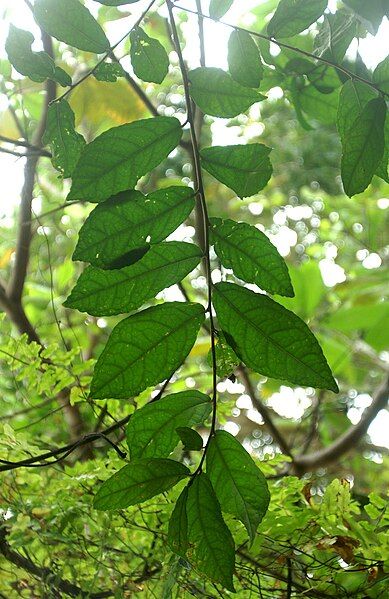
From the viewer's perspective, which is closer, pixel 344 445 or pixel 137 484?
pixel 137 484

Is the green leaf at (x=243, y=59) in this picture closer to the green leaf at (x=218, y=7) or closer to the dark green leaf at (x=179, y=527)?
the green leaf at (x=218, y=7)

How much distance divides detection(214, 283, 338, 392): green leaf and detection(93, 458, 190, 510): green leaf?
70mm

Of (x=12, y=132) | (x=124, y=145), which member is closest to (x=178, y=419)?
(x=124, y=145)

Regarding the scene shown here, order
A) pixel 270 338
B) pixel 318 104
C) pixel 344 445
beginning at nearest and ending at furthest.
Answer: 1. pixel 270 338
2. pixel 318 104
3. pixel 344 445

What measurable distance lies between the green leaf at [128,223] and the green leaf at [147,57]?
3.3 inches

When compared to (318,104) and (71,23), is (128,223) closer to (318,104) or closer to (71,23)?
(71,23)

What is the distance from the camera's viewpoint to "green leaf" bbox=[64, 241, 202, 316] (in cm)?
36

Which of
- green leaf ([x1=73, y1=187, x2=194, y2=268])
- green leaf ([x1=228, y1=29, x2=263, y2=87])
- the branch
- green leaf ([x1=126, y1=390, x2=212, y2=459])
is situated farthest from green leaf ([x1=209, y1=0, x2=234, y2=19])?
the branch

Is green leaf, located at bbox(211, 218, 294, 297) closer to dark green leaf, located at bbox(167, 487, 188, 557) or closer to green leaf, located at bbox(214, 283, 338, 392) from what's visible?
green leaf, located at bbox(214, 283, 338, 392)

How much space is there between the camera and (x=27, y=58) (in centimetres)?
42

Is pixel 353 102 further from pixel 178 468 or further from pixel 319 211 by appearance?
pixel 319 211

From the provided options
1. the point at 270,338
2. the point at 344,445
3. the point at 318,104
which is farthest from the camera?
the point at 344,445

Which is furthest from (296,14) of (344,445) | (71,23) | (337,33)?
(344,445)

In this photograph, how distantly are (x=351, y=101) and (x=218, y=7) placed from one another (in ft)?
0.32
